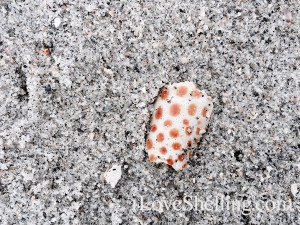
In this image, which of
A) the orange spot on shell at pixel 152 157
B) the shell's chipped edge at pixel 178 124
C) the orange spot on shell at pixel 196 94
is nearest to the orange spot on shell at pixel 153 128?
the shell's chipped edge at pixel 178 124

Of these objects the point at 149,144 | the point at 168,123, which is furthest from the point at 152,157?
the point at 168,123

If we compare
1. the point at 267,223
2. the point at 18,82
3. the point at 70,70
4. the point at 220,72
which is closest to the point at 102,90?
the point at 70,70

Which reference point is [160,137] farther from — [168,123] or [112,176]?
[112,176]

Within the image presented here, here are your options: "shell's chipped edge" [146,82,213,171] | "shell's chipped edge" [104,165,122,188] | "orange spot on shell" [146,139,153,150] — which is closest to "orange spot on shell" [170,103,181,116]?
"shell's chipped edge" [146,82,213,171]

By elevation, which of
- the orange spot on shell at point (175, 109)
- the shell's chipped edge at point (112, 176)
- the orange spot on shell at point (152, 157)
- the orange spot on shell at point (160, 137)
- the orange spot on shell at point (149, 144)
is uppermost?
the orange spot on shell at point (175, 109)

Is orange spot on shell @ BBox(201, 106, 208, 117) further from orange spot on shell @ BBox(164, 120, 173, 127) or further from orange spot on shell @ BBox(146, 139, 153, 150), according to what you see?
orange spot on shell @ BBox(146, 139, 153, 150)

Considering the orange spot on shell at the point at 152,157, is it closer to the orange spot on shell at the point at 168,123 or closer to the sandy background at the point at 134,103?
the sandy background at the point at 134,103

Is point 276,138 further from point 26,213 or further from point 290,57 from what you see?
point 26,213
